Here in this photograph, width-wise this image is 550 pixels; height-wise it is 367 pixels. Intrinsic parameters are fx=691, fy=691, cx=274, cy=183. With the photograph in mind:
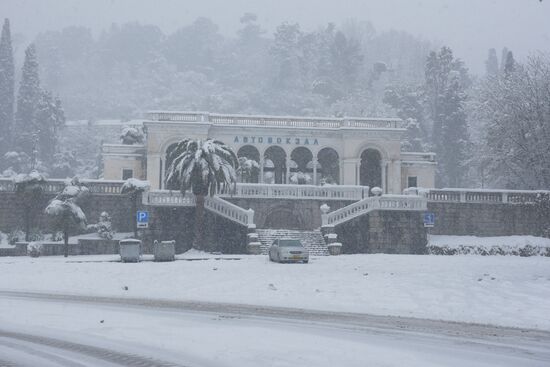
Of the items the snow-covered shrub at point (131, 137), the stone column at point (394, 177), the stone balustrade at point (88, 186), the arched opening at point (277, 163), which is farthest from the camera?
the snow-covered shrub at point (131, 137)

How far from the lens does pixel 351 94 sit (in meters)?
132

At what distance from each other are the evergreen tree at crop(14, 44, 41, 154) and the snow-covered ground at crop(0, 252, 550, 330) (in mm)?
61094

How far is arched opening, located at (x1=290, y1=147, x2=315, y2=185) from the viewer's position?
55.9 metres

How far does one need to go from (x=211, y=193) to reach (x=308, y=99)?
3946 inches

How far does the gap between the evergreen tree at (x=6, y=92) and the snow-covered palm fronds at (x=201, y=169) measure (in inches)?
2377

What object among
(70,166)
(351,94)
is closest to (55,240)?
(70,166)

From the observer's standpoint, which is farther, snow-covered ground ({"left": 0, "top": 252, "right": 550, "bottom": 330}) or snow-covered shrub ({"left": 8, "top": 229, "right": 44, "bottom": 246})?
snow-covered shrub ({"left": 8, "top": 229, "right": 44, "bottom": 246})

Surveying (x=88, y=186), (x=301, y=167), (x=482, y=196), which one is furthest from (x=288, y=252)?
(x=301, y=167)

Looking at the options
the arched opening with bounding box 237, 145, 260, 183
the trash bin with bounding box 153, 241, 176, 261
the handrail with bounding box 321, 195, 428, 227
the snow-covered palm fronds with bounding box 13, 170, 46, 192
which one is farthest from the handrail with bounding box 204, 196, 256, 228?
the arched opening with bounding box 237, 145, 260, 183

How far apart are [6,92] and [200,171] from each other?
66.6 meters

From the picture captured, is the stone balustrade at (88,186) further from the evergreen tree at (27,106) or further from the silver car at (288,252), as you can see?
the evergreen tree at (27,106)

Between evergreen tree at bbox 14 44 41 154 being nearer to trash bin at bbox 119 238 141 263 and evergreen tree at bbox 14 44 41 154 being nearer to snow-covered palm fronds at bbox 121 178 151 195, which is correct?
snow-covered palm fronds at bbox 121 178 151 195

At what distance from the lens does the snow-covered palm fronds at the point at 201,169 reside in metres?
37.4

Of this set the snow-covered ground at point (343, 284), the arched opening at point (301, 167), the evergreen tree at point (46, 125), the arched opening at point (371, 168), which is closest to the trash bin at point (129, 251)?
the snow-covered ground at point (343, 284)
